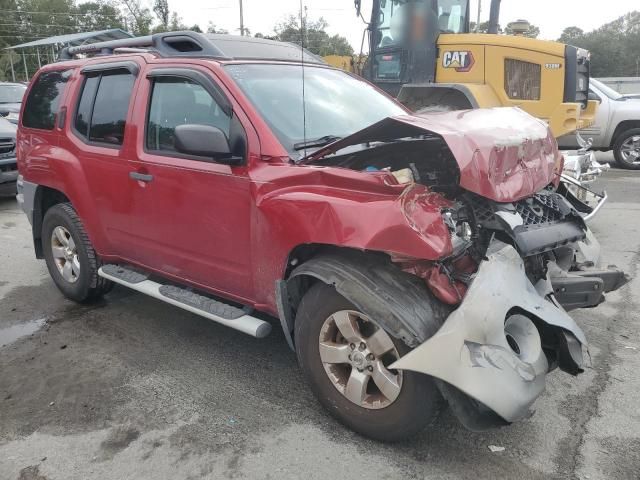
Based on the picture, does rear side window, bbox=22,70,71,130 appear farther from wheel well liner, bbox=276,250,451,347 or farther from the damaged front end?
wheel well liner, bbox=276,250,451,347

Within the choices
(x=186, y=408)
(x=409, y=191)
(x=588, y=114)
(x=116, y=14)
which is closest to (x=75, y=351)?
(x=186, y=408)

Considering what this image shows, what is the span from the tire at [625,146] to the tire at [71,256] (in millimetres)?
11050

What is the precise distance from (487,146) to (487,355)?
1049 millimetres

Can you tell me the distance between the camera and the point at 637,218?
771 cm

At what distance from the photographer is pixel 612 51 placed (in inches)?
1901

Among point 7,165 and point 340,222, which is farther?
point 7,165

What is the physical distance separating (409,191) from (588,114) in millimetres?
9138

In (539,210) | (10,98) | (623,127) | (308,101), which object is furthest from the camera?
(10,98)

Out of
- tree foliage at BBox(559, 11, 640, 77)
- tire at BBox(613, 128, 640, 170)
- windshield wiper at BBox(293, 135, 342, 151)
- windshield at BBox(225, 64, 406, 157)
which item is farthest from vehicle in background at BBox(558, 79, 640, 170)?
tree foliage at BBox(559, 11, 640, 77)

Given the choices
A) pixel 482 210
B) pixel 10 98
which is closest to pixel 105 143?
pixel 482 210

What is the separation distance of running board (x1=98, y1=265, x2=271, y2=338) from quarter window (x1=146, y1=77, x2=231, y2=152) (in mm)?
961

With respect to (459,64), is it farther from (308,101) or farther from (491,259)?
(491,259)

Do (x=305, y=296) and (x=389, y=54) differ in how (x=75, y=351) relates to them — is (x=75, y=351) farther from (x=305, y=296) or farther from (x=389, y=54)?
(x=389, y=54)

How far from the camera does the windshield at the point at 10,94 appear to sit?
14.8m
